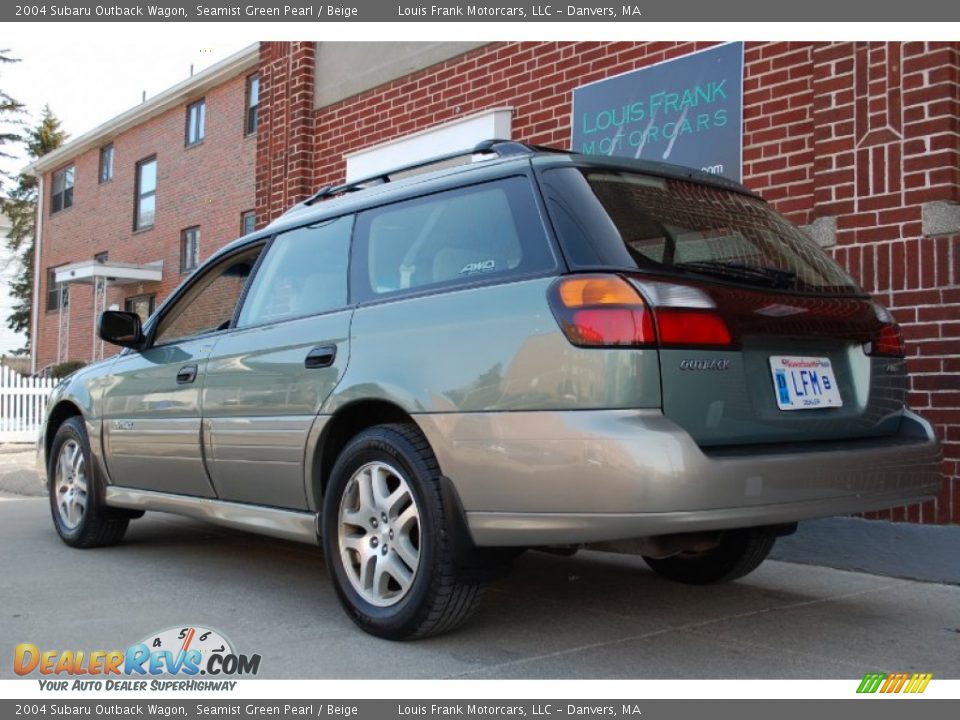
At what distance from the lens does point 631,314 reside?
3.08 m

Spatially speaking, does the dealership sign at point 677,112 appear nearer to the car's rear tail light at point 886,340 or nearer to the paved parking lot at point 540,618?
the paved parking lot at point 540,618

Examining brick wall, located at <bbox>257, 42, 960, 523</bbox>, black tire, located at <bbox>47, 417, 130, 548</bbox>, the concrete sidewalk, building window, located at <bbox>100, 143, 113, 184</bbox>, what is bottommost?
the concrete sidewalk

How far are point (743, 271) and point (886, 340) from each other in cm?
75

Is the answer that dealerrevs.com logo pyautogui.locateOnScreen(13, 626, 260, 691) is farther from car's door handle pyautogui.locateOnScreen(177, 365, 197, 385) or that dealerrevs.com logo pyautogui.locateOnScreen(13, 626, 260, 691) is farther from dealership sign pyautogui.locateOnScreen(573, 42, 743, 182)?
dealership sign pyautogui.locateOnScreen(573, 42, 743, 182)

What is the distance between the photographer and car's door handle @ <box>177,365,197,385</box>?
483cm

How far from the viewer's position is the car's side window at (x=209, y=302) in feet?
16.2

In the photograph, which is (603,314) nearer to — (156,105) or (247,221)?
(247,221)

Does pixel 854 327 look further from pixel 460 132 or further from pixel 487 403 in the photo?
pixel 460 132

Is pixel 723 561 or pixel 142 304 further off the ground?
pixel 142 304

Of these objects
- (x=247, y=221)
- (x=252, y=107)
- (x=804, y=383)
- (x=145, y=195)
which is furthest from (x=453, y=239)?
(x=145, y=195)

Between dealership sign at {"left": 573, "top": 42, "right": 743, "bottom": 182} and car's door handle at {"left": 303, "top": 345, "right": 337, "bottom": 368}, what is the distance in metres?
4.07

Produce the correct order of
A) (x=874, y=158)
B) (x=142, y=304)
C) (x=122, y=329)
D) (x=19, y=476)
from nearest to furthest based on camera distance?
1. (x=122, y=329)
2. (x=874, y=158)
3. (x=19, y=476)
4. (x=142, y=304)

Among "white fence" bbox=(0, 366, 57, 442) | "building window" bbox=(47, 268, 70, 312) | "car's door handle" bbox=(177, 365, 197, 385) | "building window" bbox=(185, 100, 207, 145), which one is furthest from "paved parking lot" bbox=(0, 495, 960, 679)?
"building window" bbox=(47, 268, 70, 312)
